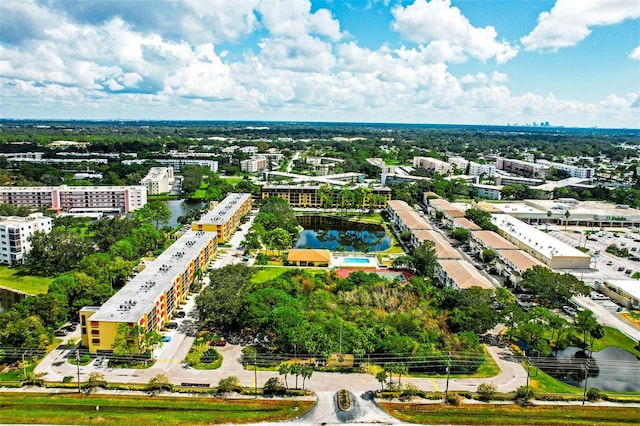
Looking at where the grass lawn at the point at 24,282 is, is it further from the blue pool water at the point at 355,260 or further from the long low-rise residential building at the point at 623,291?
the long low-rise residential building at the point at 623,291

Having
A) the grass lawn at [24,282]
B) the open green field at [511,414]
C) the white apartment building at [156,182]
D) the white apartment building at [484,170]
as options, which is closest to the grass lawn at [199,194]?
the white apartment building at [156,182]

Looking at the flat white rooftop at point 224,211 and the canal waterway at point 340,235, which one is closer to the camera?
the flat white rooftop at point 224,211

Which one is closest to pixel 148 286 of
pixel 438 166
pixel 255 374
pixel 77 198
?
pixel 255 374

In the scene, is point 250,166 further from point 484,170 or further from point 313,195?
point 484,170

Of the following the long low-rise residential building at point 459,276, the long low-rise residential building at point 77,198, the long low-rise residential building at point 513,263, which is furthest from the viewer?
the long low-rise residential building at point 77,198

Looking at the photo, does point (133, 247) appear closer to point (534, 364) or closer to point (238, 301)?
point (238, 301)

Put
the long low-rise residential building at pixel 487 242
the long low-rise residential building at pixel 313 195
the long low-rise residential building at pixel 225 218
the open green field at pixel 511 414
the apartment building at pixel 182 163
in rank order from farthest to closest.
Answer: the apartment building at pixel 182 163 < the long low-rise residential building at pixel 313 195 < the long low-rise residential building at pixel 225 218 < the long low-rise residential building at pixel 487 242 < the open green field at pixel 511 414

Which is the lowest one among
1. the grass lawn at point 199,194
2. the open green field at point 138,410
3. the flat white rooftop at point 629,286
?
the open green field at point 138,410
